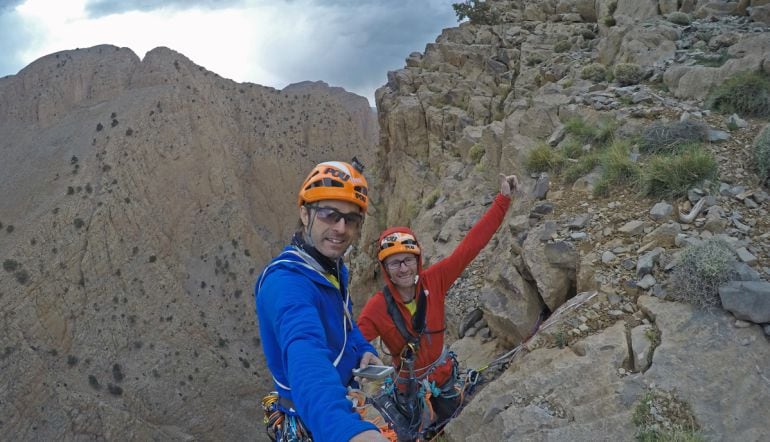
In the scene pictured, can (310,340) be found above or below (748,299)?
above

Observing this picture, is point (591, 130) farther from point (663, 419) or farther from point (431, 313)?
point (663, 419)

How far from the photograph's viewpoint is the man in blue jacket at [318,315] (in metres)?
1.81

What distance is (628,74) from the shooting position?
8234mm

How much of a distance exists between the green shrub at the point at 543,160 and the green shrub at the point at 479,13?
14.5 m

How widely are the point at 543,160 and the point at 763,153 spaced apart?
Result: 2.62 m

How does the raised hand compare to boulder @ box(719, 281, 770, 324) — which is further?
the raised hand

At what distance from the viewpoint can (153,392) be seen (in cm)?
3806

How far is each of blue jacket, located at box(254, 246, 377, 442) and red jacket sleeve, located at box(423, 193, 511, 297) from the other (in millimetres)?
1666

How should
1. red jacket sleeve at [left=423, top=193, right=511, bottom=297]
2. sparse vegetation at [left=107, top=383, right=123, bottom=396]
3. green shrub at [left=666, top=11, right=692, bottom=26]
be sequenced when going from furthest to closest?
sparse vegetation at [left=107, top=383, right=123, bottom=396] → green shrub at [left=666, top=11, right=692, bottom=26] → red jacket sleeve at [left=423, top=193, right=511, bottom=297]

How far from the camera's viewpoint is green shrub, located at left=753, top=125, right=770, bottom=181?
458cm

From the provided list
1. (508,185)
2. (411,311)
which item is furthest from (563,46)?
(411,311)

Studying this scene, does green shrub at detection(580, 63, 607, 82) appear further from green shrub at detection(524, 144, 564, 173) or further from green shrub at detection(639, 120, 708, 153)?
green shrub at detection(639, 120, 708, 153)

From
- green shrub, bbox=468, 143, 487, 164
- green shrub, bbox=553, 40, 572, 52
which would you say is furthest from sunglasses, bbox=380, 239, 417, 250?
green shrub, bbox=553, 40, 572, 52

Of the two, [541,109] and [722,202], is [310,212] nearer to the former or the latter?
[722,202]
